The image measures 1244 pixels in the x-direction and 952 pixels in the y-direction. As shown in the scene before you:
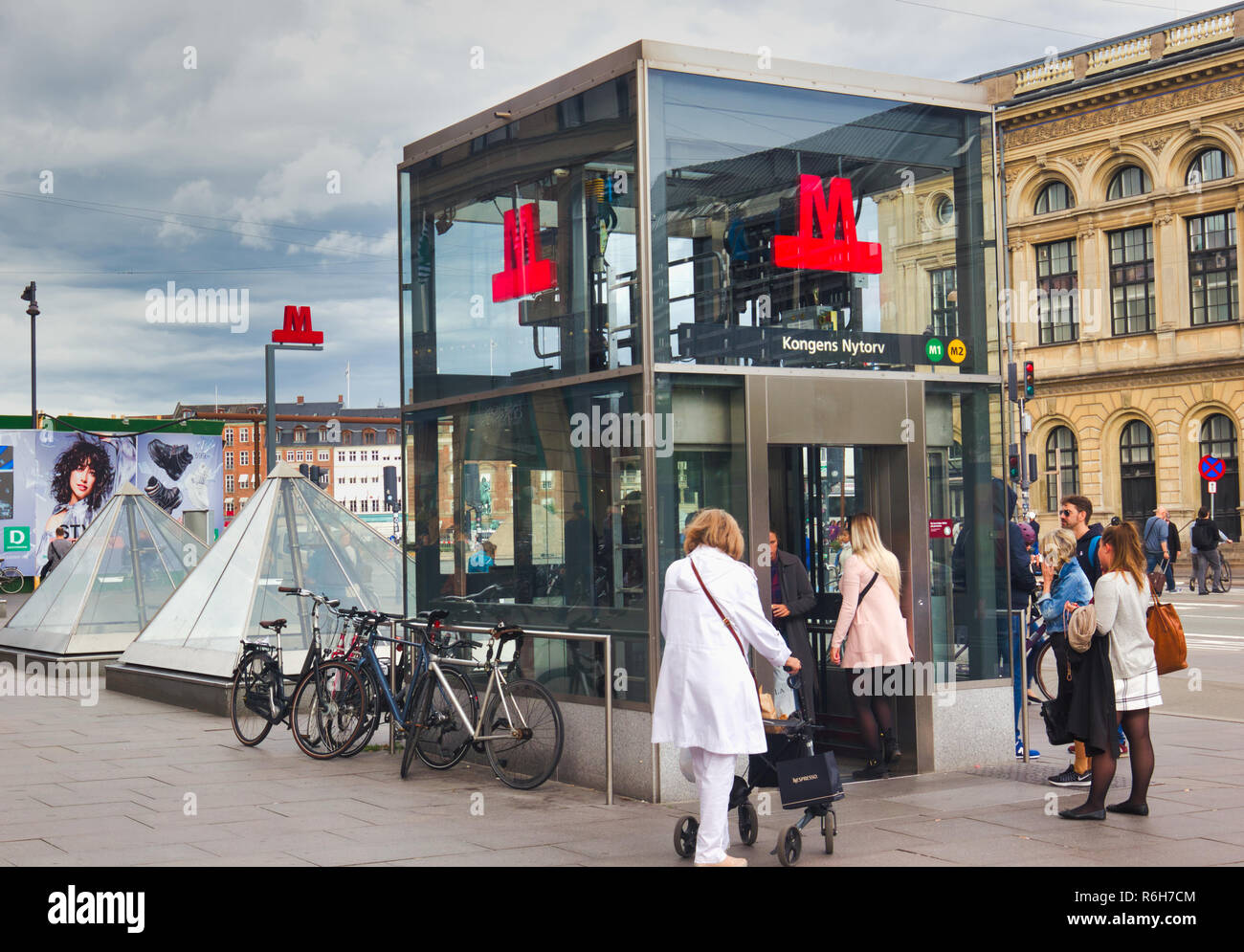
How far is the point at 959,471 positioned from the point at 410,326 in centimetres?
444

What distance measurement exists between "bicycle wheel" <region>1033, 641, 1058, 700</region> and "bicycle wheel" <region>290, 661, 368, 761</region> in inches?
194

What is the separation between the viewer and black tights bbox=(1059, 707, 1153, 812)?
297 inches

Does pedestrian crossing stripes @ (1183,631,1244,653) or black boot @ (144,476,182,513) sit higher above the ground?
black boot @ (144,476,182,513)

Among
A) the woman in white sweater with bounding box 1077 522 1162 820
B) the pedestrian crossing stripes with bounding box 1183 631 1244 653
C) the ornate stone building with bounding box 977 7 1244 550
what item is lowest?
the pedestrian crossing stripes with bounding box 1183 631 1244 653

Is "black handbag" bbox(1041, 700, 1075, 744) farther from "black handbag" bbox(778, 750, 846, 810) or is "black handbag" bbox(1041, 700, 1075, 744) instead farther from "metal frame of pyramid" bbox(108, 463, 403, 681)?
"metal frame of pyramid" bbox(108, 463, 403, 681)

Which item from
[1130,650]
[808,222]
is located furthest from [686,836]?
[808,222]

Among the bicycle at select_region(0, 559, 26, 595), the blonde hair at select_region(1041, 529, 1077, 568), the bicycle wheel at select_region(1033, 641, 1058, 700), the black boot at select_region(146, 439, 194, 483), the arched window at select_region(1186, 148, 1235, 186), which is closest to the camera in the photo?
the blonde hair at select_region(1041, 529, 1077, 568)

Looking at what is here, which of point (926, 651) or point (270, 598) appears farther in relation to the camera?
point (270, 598)

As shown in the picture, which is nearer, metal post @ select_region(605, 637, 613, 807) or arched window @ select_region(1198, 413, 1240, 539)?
metal post @ select_region(605, 637, 613, 807)

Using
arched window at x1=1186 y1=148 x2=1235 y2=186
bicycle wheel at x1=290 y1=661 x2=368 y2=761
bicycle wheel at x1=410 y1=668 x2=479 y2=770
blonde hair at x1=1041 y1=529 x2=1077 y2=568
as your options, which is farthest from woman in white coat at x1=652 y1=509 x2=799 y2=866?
arched window at x1=1186 y1=148 x2=1235 y2=186

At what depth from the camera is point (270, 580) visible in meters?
13.9

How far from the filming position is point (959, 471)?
378 inches

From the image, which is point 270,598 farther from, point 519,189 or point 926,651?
point 926,651
